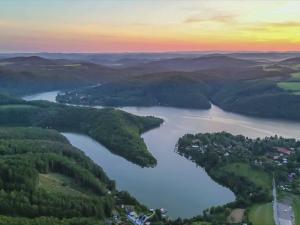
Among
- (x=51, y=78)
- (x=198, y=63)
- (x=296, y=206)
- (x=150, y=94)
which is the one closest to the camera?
(x=296, y=206)

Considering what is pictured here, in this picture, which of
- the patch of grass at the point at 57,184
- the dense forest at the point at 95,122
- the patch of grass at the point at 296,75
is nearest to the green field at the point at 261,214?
the patch of grass at the point at 57,184

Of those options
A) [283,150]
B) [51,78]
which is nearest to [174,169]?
[283,150]

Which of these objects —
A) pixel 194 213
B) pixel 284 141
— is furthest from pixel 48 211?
pixel 284 141

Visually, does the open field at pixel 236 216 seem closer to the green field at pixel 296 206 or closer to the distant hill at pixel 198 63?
the green field at pixel 296 206

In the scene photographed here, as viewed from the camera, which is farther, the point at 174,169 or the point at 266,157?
the point at 266,157

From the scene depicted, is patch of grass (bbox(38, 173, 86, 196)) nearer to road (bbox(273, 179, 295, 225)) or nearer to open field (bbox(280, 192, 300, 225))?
road (bbox(273, 179, 295, 225))

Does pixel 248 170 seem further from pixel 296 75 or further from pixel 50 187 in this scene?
pixel 296 75

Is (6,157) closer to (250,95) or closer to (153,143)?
(153,143)
